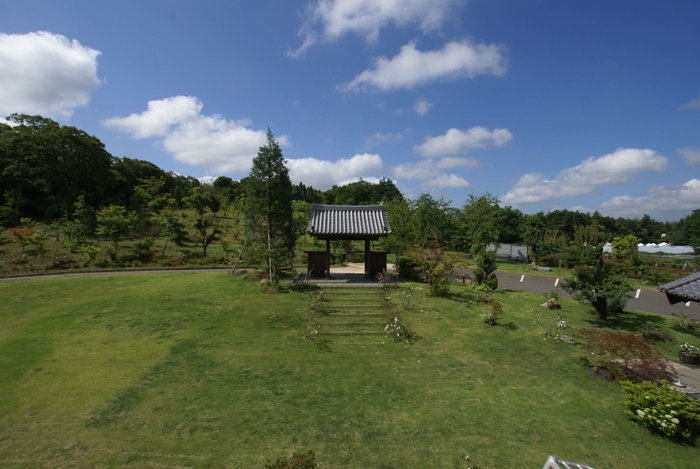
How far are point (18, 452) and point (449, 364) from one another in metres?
10.6

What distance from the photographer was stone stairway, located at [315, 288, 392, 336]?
41.5ft

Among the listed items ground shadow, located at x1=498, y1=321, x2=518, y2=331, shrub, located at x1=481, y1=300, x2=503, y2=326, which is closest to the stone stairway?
shrub, located at x1=481, y1=300, x2=503, y2=326

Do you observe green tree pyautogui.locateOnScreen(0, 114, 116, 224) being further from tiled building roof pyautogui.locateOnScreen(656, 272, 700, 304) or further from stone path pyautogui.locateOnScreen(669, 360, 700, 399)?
stone path pyautogui.locateOnScreen(669, 360, 700, 399)

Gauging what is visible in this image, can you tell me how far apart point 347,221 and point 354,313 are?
6.89 meters

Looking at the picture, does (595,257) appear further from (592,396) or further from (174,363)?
(174,363)

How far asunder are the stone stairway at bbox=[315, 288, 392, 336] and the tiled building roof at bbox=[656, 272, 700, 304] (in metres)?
8.48

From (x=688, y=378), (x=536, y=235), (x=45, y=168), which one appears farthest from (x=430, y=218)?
(x=45, y=168)

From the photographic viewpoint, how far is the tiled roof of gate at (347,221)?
1839 centimetres

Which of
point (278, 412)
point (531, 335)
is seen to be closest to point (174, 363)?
point (278, 412)

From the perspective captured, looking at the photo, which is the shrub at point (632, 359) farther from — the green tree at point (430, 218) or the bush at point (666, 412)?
the green tree at point (430, 218)

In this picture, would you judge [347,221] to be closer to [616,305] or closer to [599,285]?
[599,285]

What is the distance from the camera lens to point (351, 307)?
1484 cm

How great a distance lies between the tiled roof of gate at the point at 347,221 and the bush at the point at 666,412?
1284cm

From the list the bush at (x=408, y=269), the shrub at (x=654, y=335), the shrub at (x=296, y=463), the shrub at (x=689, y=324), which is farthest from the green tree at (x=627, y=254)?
the shrub at (x=296, y=463)
